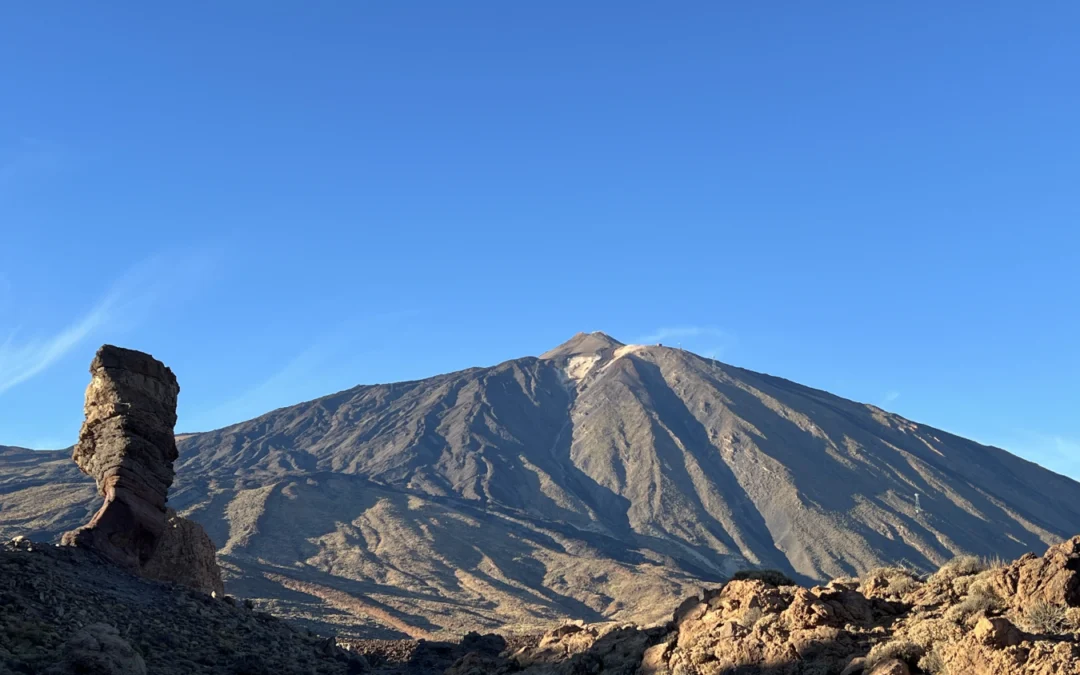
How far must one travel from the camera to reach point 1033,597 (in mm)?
14359

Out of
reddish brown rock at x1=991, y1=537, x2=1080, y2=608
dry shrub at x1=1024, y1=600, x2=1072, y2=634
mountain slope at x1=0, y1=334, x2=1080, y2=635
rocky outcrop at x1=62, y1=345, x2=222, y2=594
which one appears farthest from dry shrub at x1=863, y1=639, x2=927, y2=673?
mountain slope at x1=0, y1=334, x2=1080, y2=635

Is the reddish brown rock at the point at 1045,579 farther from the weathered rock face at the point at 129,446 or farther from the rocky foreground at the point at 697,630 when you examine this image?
the weathered rock face at the point at 129,446

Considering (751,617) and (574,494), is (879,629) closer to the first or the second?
(751,617)

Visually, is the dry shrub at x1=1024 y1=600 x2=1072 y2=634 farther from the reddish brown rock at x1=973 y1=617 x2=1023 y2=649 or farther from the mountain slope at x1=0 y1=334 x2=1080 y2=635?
the mountain slope at x1=0 y1=334 x2=1080 y2=635

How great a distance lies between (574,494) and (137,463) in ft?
368

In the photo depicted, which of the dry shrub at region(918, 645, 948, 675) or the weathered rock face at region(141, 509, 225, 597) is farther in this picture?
the weathered rock face at region(141, 509, 225, 597)

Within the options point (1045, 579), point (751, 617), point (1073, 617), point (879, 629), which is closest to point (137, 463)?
point (751, 617)

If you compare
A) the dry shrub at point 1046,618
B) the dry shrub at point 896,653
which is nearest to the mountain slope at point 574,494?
the dry shrub at point 896,653

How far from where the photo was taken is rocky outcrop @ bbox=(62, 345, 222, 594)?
27.9 meters

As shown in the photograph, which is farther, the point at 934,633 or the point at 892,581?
the point at 892,581

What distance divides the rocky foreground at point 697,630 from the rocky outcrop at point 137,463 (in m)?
1.64

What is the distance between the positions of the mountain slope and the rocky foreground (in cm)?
3584

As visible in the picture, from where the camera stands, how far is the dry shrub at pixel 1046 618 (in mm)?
13370

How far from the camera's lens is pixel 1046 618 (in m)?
13.7
